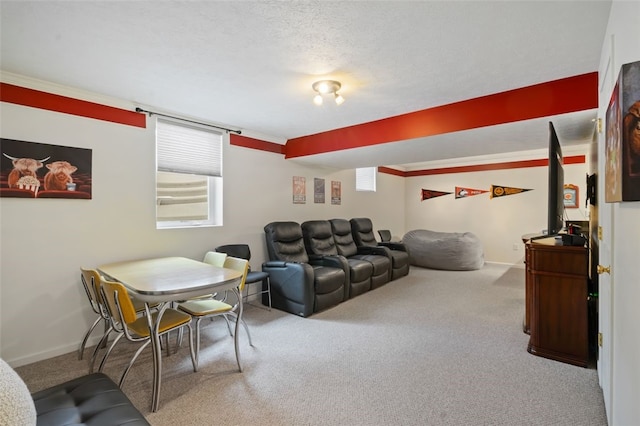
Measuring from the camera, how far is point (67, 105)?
2723 mm

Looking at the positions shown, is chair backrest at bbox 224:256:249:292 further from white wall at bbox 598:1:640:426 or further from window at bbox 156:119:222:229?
white wall at bbox 598:1:640:426

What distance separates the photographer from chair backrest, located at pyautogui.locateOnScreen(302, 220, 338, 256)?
4641 mm

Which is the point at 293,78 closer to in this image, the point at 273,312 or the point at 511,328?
the point at 273,312

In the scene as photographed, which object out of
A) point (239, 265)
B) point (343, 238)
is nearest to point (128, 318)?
point (239, 265)

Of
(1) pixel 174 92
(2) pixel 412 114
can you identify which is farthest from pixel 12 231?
(2) pixel 412 114

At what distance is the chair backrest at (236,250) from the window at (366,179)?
3.11 m

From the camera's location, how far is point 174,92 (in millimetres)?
2822

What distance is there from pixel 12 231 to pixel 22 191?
0.33 m

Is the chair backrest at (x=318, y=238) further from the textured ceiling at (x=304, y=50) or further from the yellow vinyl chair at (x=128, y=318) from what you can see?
the yellow vinyl chair at (x=128, y=318)

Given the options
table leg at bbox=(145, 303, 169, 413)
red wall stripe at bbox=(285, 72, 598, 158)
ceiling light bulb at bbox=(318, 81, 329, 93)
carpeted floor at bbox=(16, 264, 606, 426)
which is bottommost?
carpeted floor at bbox=(16, 264, 606, 426)

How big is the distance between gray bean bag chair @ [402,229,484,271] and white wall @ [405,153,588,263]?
724 millimetres

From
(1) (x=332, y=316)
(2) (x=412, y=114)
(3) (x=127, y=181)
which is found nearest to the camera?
(3) (x=127, y=181)

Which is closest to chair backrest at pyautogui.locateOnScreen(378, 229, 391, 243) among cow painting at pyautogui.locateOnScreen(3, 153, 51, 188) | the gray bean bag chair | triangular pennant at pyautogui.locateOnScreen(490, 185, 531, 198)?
the gray bean bag chair

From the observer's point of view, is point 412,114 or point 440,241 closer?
point 412,114
